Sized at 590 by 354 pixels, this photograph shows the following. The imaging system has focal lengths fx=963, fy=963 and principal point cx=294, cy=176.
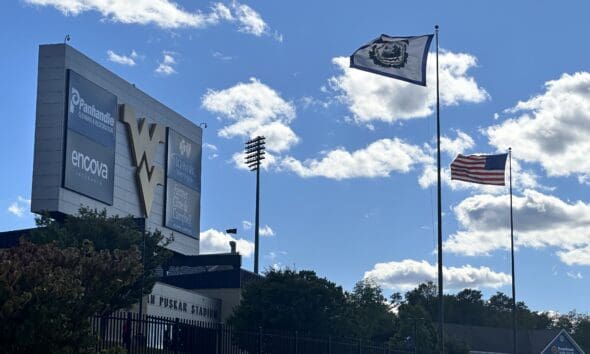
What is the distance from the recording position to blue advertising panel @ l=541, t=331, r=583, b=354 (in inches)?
3649

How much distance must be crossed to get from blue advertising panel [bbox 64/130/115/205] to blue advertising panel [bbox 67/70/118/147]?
525 millimetres

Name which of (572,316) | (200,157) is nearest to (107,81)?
(200,157)

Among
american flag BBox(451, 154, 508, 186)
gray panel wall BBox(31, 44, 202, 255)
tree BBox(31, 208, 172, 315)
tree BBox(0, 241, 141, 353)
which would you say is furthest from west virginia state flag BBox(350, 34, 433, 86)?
gray panel wall BBox(31, 44, 202, 255)

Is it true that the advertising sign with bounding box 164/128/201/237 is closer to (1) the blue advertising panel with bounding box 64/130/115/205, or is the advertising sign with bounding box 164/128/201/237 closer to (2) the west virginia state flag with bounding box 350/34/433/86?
(1) the blue advertising panel with bounding box 64/130/115/205

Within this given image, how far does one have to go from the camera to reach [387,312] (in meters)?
68.9

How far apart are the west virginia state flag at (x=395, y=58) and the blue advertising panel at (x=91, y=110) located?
83.3 ft

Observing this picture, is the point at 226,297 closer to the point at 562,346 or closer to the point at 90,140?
the point at 90,140

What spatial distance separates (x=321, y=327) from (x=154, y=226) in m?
20.6

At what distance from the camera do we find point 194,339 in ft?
83.4

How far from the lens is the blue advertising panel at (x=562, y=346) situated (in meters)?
92.7

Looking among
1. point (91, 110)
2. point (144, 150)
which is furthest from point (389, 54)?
point (144, 150)

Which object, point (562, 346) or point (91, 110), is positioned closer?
point (91, 110)

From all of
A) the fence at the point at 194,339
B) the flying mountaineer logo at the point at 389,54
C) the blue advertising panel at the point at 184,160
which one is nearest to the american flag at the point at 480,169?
the flying mountaineer logo at the point at 389,54

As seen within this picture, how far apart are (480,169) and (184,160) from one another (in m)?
35.1
